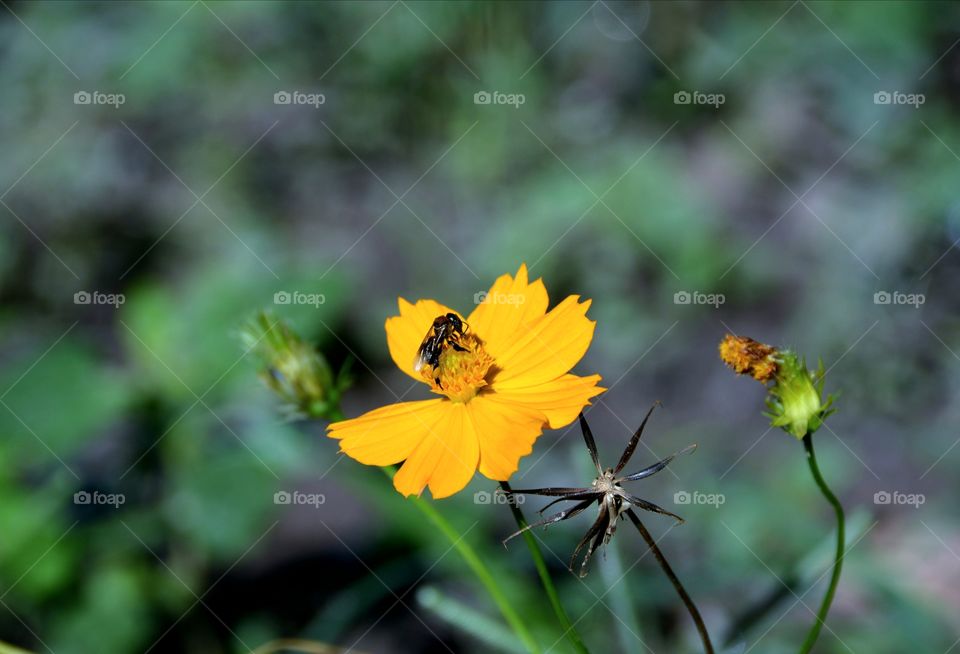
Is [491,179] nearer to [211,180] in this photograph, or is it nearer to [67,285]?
[211,180]

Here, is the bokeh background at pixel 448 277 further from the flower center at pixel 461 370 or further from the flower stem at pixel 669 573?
the flower stem at pixel 669 573

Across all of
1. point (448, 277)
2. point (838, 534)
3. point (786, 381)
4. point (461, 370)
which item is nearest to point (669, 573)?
point (838, 534)

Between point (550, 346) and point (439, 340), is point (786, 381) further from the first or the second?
point (439, 340)

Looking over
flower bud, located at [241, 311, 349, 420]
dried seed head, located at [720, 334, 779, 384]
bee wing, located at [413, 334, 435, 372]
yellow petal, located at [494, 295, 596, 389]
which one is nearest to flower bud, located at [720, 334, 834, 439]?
dried seed head, located at [720, 334, 779, 384]

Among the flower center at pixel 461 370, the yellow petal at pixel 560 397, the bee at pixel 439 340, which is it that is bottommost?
the yellow petal at pixel 560 397

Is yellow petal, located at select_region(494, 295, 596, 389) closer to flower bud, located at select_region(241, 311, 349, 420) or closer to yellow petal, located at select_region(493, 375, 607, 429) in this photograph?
yellow petal, located at select_region(493, 375, 607, 429)

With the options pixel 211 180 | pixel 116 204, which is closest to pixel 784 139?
pixel 211 180

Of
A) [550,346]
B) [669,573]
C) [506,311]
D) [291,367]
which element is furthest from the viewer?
[291,367]

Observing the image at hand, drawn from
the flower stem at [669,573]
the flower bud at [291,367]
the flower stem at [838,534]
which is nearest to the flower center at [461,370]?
the flower bud at [291,367]
